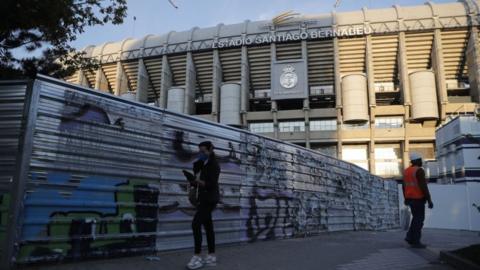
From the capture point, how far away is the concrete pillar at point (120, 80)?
225ft

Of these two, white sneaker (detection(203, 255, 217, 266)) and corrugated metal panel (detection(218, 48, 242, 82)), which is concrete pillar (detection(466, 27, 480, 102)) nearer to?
corrugated metal panel (detection(218, 48, 242, 82))

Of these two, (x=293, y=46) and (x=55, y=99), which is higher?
(x=293, y=46)

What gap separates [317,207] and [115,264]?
7.22 metres

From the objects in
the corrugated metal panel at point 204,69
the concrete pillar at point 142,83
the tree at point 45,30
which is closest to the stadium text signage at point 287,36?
the corrugated metal panel at point 204,69

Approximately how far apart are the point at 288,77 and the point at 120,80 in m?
27.4

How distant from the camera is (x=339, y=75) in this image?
60906 mm

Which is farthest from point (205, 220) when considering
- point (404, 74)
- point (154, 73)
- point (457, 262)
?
point (154, 73)

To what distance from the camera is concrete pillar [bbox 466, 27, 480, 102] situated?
182 feet

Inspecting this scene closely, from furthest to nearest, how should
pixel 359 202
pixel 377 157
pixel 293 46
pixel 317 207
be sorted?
pixel 293 46
pixel 377 157
pixel 359 202
pixel 317 207

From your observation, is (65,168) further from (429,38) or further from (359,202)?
(429,38)

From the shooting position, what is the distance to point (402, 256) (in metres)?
6.80

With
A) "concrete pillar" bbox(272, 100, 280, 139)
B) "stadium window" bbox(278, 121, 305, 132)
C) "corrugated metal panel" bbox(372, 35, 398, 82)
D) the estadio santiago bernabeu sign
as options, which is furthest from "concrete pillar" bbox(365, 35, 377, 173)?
"concrete pillar" bbox(272, 100, 280, 139)

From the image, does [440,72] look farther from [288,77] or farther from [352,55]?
[288,77]

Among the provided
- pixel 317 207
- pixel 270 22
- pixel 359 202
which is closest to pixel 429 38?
pixel 270 22
